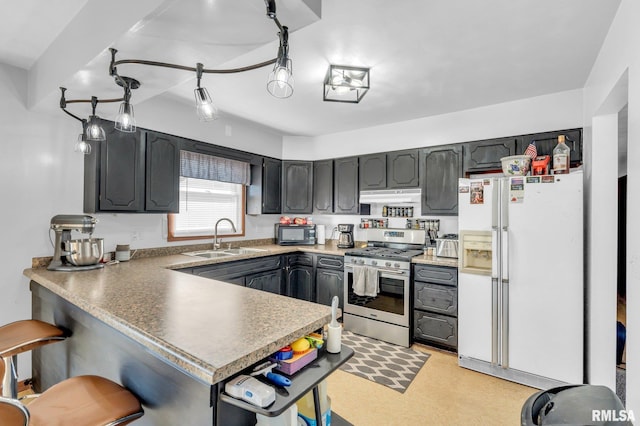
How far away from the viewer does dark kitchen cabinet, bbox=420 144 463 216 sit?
3420mm

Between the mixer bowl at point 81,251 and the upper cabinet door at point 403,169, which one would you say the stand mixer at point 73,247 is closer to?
the mixer bowl at point 81,251

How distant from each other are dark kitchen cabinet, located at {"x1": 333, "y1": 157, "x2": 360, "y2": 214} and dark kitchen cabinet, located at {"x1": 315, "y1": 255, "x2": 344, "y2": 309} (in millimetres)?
757

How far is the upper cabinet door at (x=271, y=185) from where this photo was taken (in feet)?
14.0

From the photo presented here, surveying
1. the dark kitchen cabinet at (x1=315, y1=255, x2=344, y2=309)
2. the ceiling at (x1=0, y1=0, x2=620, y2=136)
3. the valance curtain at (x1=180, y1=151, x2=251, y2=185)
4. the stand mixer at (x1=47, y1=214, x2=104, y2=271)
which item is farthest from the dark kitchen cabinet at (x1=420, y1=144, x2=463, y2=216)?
the stand mixer at (x1=47, y1=214, x2=104, y2=271)

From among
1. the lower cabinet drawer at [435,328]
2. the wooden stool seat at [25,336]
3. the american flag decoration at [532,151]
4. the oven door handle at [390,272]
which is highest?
the american flag decoration at [532,151]

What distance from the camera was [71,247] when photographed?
2.35 metres

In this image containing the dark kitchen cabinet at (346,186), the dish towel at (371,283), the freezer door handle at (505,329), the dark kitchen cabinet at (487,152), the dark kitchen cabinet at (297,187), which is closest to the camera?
the freezer door handle at (505,329)

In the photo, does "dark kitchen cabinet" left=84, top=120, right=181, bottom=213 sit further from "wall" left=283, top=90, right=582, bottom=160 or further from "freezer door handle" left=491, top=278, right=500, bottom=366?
"freezer door handle" left=491, top=278, right=500, bottom=366

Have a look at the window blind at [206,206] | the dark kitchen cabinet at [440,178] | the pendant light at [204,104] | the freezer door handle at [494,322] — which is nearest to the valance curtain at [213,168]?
the window blind at [206,206]

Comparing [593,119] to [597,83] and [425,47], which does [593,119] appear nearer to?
[597,83]

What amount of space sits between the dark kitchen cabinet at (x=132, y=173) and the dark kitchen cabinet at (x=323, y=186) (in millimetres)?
1926

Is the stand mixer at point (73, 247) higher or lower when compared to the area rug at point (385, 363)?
higher

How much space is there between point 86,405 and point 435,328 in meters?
2.87

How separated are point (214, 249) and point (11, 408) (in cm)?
290
